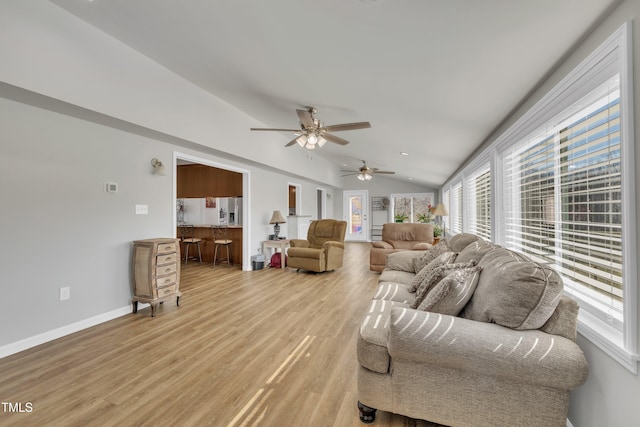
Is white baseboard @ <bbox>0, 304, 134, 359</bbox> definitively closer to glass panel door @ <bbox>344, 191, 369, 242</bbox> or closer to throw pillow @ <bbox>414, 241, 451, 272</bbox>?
throw pillow @ <bbox>414, 241, 451, 272</bbox>

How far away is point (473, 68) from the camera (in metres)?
2.11

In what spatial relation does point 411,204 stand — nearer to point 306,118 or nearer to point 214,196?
point 214,196

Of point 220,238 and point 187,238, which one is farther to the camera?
point 187,238

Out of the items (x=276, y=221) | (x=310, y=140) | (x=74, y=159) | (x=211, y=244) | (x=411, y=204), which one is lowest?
(x=211, y=244)

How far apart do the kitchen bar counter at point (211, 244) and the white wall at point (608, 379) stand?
6.03 m

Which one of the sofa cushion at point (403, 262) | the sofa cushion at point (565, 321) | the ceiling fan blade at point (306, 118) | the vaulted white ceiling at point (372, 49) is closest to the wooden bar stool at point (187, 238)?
the vaulted white ceiling at point (372, 49)

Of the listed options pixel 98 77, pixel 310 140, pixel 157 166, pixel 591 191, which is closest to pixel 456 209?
pixel 310 140

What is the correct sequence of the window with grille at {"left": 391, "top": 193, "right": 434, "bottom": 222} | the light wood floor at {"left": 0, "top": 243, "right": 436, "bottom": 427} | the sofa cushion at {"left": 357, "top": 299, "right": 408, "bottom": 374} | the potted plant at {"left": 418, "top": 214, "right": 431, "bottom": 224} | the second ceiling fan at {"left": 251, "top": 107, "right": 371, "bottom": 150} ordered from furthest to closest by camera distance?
the window with grille at {"left": 391, "top": 193, "right": 434, "bottom": 222} < the potted plant at {"left": 418, "top": 214, "right": 431, "bottom": 224} < the second ceiling fan at {"left": 251, "top": 107, "right": 371, "bottom": 150} < the light wood floor at {"left": 0, "top": 243, "right": 436, "bottom": 427} < the sofa cushion at {"left": 357, "top": 299, "right": 408, "bottom": 374}

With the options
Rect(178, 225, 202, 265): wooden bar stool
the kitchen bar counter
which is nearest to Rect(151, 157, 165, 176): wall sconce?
Result: the kitchen bar counter

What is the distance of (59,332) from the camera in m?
2.86

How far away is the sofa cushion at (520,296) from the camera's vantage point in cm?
147

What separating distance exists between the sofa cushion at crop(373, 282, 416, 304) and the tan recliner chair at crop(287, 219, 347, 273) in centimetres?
279

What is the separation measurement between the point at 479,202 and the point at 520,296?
3573mm

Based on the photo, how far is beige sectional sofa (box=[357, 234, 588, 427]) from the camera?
4.51 ft
